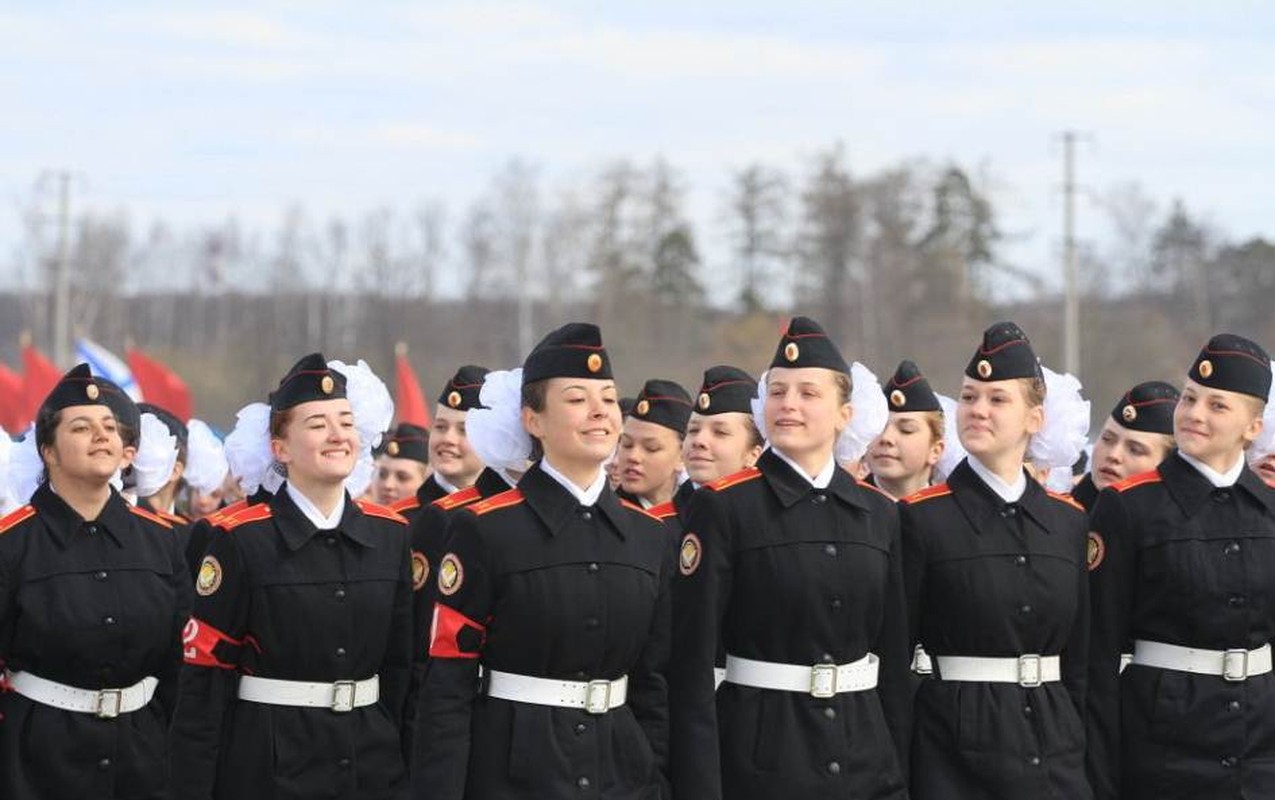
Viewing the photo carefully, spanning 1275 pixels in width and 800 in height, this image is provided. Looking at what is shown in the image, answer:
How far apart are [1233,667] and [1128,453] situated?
8.71 feet

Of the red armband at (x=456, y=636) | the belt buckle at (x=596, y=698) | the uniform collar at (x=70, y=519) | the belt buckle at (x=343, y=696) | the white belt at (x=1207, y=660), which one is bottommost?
the belt buckle at (x=343, y=696)

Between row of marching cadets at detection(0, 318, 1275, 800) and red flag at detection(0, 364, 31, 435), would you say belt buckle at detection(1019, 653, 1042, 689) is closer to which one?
row of marching cadets at detection(0, 318, 1275, 800)

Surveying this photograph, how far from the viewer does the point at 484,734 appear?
23.3ft

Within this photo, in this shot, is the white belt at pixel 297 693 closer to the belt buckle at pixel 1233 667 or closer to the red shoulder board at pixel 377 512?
the red shoulder board at pixel 377 512

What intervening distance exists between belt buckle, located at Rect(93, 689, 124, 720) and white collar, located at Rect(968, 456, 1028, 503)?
3.26 metres

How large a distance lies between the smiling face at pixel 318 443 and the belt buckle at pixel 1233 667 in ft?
10.8

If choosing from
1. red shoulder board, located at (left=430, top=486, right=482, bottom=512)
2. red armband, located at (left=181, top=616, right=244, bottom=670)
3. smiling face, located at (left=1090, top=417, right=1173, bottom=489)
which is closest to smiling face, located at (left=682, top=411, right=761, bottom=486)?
red shoulder board, located at (left=430, top=486, right=482, bottom=512)

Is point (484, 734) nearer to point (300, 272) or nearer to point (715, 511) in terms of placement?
point (715, 511)

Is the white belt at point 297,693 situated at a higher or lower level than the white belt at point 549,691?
lower

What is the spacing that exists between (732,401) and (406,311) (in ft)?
211

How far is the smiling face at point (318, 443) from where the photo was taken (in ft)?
26.5

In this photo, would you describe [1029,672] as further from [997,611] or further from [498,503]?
[498,503]

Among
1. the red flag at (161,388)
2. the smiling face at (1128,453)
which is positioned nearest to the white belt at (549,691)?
the smiling face at (1128,453)

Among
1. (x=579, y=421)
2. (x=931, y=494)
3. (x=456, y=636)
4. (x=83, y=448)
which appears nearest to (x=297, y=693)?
(x=456, y=636)
